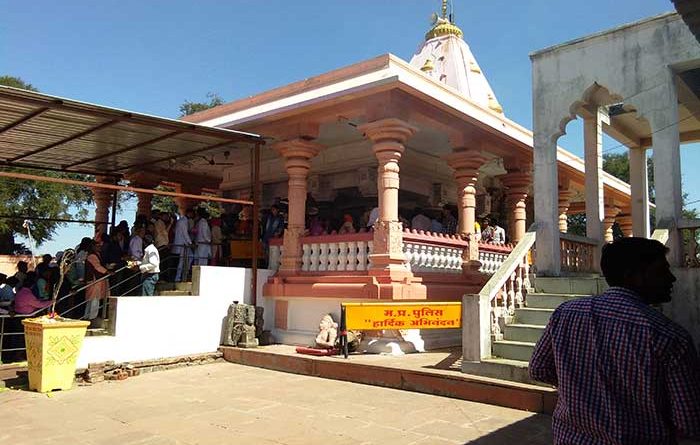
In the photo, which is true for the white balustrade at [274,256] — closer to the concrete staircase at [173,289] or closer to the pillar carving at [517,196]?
the concrete staircase at [173,289]

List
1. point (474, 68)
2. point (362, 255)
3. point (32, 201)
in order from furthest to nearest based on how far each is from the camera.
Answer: point (32, 201), point (474, 68), point (362, 255)

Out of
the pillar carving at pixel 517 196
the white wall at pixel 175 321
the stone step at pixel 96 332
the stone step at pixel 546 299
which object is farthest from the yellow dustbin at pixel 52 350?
the pillar carving at pixel 517 196

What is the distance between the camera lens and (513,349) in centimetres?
659

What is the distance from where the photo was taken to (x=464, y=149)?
1064cm

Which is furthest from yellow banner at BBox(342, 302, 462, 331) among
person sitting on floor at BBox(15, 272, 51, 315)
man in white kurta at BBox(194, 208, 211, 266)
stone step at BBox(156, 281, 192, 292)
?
person sitting on floor at BBox(15, 272, 51, 315)

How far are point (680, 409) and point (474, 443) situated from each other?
3121 millimetres

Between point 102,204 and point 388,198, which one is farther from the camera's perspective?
point 102,204

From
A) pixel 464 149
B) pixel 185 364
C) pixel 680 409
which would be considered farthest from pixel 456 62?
pixel 680 409

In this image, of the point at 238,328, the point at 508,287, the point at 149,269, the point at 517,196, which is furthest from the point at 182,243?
the point at 517,196

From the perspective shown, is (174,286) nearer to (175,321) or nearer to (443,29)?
(175,321)

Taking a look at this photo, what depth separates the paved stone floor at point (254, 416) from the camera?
4.84m

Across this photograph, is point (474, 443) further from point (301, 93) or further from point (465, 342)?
point (301, 93)

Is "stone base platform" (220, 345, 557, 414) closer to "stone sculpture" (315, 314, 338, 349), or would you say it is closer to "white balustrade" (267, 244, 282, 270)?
"stone sculpture" (315, 314, 338, 349)

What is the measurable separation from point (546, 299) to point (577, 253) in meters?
1.45
